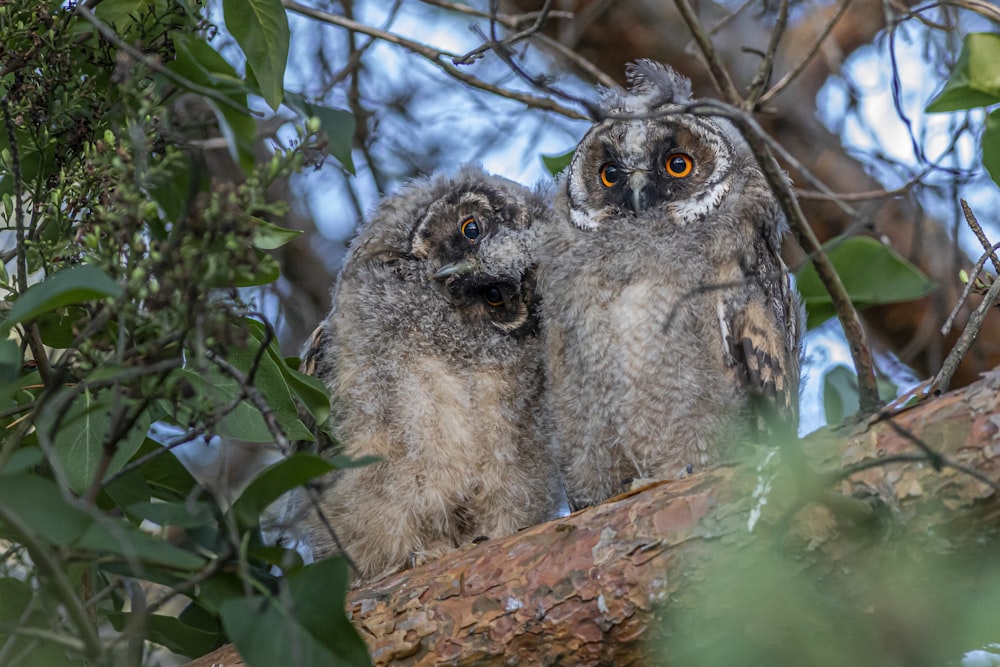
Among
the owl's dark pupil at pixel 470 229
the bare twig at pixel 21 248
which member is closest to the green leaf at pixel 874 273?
the owl's dark pupil at pixel 470 229

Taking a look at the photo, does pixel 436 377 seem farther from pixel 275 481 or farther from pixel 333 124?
pixel 275 481

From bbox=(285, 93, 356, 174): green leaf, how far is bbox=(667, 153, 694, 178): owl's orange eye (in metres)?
1.21

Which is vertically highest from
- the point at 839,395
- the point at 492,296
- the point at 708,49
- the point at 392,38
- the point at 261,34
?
the point at 392,38

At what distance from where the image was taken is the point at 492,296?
2.90 metres

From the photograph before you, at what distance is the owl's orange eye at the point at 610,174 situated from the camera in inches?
110

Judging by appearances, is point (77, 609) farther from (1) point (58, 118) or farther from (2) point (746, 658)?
(1) point (58, 118)

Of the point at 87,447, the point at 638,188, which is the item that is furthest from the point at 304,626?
the point at 638,188

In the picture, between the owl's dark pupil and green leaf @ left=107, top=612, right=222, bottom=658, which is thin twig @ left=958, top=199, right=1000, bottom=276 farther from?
green leaf @ left=107, top=612, right=222, bottom=658

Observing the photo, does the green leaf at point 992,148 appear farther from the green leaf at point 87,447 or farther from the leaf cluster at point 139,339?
the green leaf at point 87,447

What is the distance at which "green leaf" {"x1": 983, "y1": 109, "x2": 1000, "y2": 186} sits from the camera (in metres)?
2.10

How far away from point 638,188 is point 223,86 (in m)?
1.26

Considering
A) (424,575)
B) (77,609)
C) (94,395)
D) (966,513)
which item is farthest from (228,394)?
(966,513)

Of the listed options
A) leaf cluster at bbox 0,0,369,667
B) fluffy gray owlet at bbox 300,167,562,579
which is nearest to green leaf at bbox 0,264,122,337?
leaf cluster at bbox 0,0,369,667

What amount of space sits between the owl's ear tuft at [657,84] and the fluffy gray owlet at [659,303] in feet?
0.08
